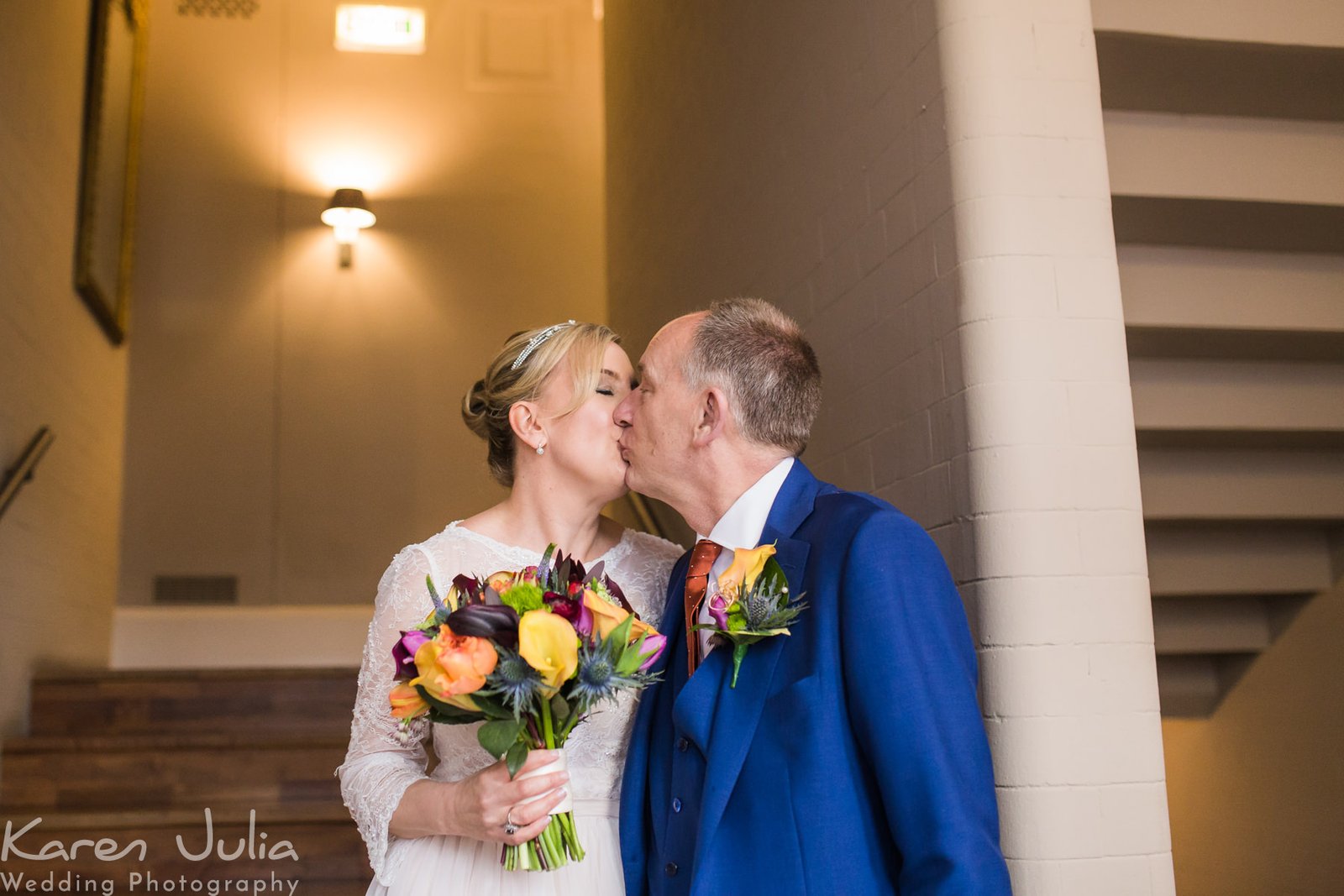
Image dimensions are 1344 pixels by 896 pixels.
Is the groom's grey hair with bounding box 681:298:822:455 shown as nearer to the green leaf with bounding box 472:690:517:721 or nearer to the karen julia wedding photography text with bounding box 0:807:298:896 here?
the green leaf with bounding box 472:690:517:721

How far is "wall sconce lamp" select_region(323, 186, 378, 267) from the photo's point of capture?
20.9ft

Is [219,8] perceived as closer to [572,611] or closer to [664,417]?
[664,417]

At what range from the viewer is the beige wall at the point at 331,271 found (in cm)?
616

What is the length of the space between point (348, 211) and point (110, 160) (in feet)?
4.11

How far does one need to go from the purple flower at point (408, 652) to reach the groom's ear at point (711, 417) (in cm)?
54

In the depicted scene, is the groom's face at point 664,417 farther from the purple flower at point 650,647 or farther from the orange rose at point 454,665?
the orange rose at point 454,665

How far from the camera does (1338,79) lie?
269 cm

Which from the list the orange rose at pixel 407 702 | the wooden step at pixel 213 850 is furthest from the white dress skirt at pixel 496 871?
the wooden step at pixel 213 850

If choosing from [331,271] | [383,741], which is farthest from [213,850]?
[331,271]

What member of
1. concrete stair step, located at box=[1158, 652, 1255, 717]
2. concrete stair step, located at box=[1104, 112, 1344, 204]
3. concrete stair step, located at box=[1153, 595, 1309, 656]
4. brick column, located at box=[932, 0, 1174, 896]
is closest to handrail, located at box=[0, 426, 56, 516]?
brick column, located at box=[932, 0, 1174, 896]

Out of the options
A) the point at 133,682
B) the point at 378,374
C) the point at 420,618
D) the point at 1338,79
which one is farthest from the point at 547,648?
the point at 378,374

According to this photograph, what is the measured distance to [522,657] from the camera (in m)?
1.43

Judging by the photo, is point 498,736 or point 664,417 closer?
point 498,736

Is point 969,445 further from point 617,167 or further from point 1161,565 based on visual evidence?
point 617,167
